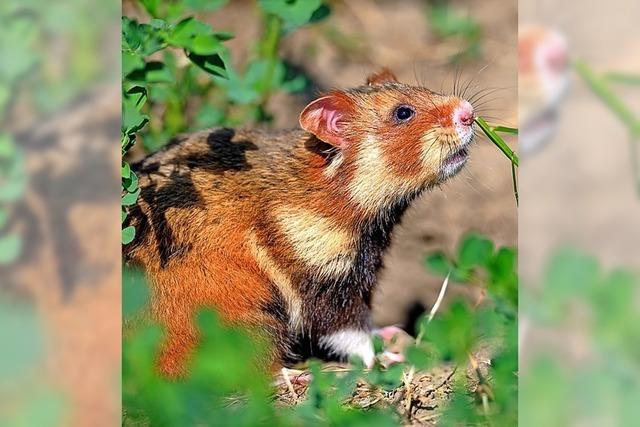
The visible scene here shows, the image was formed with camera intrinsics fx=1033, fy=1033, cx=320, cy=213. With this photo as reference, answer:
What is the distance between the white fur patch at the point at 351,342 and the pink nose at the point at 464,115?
3.12 feet

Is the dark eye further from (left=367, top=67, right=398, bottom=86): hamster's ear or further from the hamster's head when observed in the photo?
(left=367, top=67, right=398, bottom=86): hamster's ear

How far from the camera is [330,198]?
385 centimetres

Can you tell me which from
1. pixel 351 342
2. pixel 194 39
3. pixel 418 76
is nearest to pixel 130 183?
pixel 194 39

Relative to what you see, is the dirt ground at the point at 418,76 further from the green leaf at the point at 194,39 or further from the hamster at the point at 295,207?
the green leaf at the point at 194,39

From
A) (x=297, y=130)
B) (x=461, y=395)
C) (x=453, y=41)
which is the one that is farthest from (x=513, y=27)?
(x=461, y=395)

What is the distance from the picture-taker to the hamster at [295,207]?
366cm

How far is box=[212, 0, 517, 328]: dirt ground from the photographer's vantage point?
5.61 metres

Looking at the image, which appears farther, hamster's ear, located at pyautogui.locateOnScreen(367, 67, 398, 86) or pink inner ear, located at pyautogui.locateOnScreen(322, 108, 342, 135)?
hamster's ear, located at pyautogui.locateOnScreen(367, 67, 398, 86)

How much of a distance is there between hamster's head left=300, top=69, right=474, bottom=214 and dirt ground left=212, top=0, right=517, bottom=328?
3.77ft
